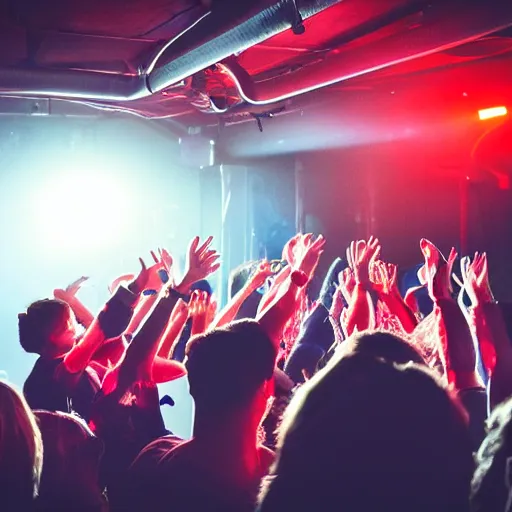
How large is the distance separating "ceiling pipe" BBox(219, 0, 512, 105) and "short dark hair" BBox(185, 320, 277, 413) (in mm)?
1520

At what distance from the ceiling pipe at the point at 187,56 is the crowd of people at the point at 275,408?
2.70 ft

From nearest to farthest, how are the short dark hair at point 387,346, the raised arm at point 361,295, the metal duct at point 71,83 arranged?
the short dark hair at point 387,346, the raised arm at point 361,295, the metal duct at point 71,83

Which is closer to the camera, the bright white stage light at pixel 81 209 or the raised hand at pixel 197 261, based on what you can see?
the raised hand at pixel 197 261

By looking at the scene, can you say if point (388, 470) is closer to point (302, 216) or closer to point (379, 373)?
point (379, 373)

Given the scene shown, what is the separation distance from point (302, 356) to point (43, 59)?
2.46 meters

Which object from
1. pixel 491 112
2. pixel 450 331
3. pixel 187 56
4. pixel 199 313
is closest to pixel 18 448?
pixel 199 313

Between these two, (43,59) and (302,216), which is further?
(302,216)

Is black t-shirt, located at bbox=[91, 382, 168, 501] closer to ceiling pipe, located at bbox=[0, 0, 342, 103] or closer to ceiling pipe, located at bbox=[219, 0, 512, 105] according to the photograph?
ceiling pipe, located at bbox=[0, 0, 342, 103]

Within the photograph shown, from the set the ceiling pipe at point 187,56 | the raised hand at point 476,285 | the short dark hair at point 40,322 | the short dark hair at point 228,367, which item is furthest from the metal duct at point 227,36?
the short dark hair at point 40,322

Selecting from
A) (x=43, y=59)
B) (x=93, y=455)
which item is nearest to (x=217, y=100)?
(x=43, y=59)

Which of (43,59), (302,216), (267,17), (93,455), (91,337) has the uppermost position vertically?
(43,59)

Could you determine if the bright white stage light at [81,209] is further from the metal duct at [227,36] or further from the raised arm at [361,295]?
the raised arm at [361,295]

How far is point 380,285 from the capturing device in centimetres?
259

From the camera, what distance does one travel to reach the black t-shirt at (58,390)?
2330 millimetres
